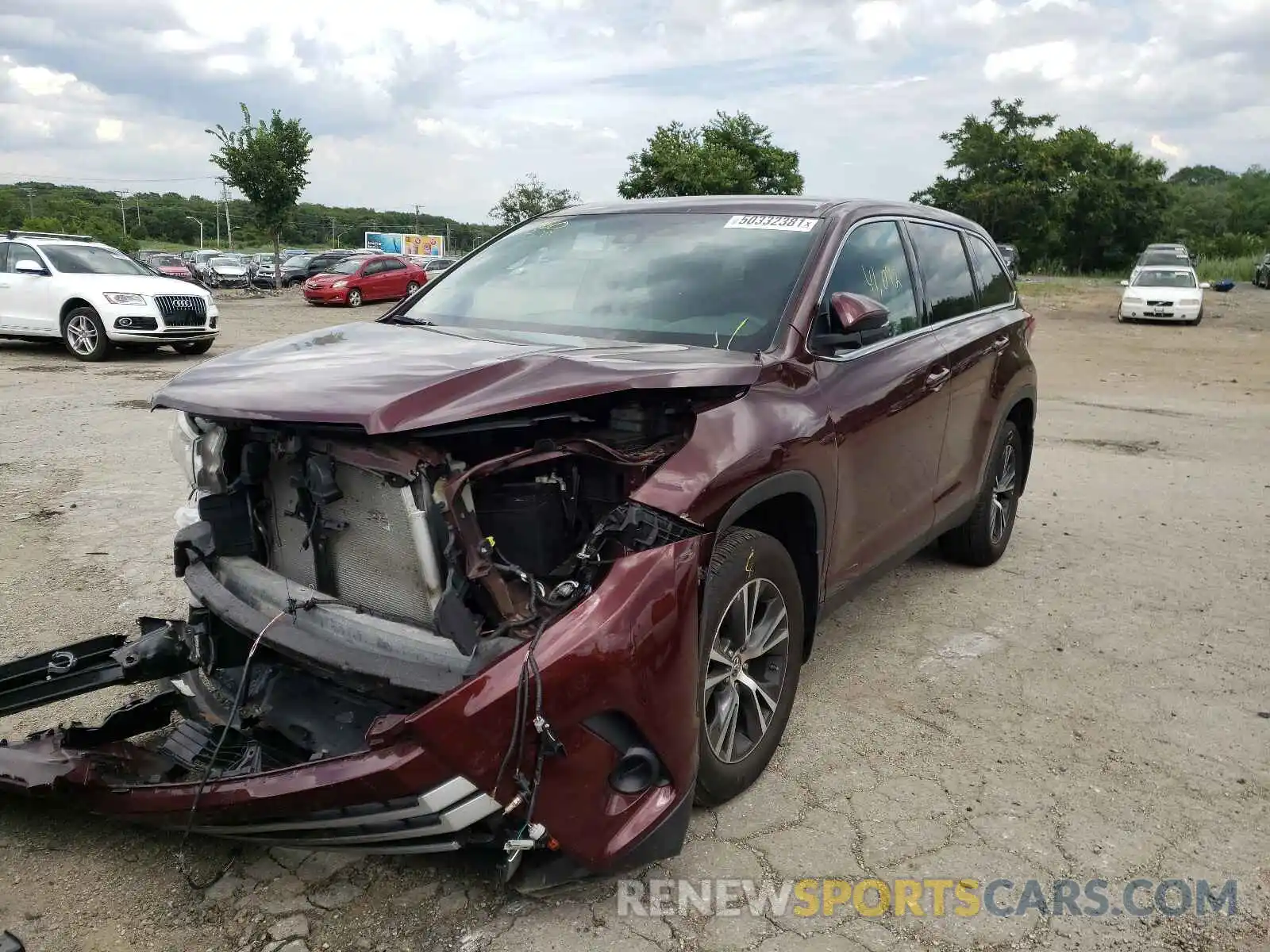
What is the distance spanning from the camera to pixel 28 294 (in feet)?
45.0

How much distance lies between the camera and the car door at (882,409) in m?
3.40

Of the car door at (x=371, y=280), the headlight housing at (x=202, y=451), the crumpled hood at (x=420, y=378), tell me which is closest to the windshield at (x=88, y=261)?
the headlight housing at (x=202, y=451)

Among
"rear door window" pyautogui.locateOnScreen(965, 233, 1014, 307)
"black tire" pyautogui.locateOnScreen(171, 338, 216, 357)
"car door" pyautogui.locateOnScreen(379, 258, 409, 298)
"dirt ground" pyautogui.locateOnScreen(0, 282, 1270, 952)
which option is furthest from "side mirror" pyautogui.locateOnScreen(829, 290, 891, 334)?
"car door" pyautogui.locateOnScreen(379, 258, 409, 298)

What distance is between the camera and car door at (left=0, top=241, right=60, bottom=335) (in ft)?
44.7

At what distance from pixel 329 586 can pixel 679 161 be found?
37459mm

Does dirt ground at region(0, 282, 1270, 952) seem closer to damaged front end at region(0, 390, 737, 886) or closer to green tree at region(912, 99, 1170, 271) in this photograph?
damaged front end at region(0, 390, 737, 886)

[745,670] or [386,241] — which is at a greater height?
[386,241]

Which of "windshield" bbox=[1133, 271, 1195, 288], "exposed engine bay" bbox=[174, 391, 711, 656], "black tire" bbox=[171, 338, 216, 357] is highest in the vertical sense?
"windshield" bbox=[1133, 271, 1195, 288]

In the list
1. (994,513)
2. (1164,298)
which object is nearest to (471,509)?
(994,513)

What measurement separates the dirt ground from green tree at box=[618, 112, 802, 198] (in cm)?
3278

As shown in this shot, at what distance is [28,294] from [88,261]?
3.06 feet

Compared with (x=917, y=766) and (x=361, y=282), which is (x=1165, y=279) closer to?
(x=361, y=282)

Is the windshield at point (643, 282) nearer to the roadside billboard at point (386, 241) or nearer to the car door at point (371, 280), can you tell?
the car door at point (371, 280)

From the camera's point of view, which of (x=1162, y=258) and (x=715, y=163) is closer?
(x=1162, y=258)
